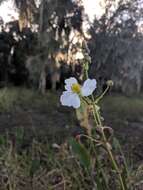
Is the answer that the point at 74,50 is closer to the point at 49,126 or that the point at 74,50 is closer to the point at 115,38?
the point at 115,38

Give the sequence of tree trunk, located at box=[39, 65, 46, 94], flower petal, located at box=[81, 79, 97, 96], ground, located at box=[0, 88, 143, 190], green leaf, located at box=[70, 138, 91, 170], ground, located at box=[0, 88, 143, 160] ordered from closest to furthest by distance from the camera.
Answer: flower petal, located at box=[81, 79, 97, 96] < green leaf, located at box=[70, 138, 91, 170] < ground, located at box=[0, 88, 143, 190] < ground, located at box=[0, 88, 143, 160] < tree trunk, located at box=[39, 65, 46, 94]

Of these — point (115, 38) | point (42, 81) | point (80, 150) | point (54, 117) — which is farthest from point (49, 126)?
point (42, 81)

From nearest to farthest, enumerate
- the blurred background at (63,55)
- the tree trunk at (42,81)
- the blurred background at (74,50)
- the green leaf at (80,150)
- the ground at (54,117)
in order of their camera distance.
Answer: the green leaf at (80,150) → the ground at (54,117) → the blurred background at (63,55) → the blurred background at (74,50) → the tree trunk at (42,81)

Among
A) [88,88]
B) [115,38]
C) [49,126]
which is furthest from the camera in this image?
[115,38]

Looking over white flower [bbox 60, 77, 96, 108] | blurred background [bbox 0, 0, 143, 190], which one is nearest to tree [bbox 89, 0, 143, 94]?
blurred background [bbox 0, 0, 143, 190]

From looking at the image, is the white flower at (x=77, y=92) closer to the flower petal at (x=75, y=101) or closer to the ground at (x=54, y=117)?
the flower petal at (x=75, y=101)

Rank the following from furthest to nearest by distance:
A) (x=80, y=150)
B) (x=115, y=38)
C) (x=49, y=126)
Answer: (x=115, y=38), (x=49, y=126), (x=80, y=150)

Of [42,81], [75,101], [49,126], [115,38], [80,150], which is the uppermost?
[75,101]

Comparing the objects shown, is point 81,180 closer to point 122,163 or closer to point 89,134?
point 122,163

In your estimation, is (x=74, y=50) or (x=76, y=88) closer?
(x=76, y=88)

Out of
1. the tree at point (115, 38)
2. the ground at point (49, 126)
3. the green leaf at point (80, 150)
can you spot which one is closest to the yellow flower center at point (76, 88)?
the green leaf at point (80, 150)

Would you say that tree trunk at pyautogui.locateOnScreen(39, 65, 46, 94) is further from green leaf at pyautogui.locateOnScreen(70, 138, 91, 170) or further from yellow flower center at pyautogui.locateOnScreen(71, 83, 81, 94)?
yellow flower center at pyautogui.locateOnScreen(71, 83, 81, 94)

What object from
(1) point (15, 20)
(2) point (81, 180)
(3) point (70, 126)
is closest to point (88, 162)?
(2) point (81, 180)

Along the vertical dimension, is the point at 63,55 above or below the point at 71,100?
below
